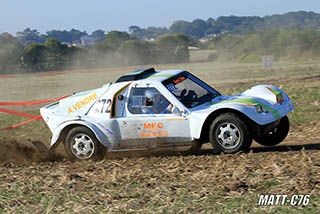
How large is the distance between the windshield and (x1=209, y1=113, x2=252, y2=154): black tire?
75 cm

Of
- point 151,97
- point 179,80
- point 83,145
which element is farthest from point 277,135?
point 83,145

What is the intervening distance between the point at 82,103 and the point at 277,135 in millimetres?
Answer: 3706

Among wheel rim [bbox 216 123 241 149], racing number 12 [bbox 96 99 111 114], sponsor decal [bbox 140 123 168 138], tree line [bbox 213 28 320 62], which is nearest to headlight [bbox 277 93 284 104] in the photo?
wheel rim [bbox 216 123 241 149]

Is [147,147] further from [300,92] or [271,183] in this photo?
[300,92]

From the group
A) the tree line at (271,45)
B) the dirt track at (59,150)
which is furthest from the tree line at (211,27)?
the dirt track at (59,150)

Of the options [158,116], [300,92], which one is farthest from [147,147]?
[300,92]

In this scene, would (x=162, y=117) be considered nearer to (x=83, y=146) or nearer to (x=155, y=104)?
(x=155, y=104)

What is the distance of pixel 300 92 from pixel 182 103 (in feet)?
31.7

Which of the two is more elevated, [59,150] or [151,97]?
[151,97]

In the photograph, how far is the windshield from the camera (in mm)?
8758

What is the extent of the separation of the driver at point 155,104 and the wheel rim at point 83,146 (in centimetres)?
118

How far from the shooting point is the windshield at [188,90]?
876cm

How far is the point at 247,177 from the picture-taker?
6605mm

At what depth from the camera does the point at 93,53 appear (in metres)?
46.9
